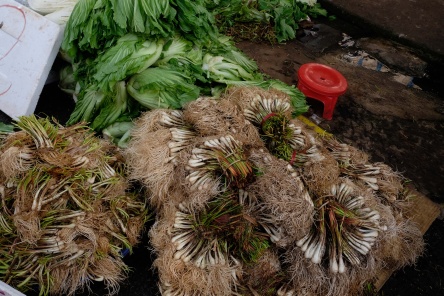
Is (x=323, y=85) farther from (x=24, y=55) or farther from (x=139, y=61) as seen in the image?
(x=24, y=55)

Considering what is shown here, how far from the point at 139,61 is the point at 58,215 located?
1.68 m

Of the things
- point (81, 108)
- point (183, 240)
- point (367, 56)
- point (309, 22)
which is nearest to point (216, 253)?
point (183, 240)

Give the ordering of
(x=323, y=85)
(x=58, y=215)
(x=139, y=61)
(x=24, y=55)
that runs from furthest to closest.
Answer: (x=323, y=85) < (x=24, y=55) < (x=139, y=61) < (x=58, y=215)

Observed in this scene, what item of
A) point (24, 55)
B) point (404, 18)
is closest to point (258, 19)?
point (404, 18)

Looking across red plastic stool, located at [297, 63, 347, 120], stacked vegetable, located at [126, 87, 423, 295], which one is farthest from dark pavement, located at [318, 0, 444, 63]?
stacked vegetable, located at [126, 87, 423, 295]

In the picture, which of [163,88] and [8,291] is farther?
[163,88]

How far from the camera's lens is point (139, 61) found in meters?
3.94

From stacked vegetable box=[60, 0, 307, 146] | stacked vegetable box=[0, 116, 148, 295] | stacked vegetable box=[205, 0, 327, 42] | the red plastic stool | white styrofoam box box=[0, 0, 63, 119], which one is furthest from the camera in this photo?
stacked vegetable box=[205, 0, 327, 42]

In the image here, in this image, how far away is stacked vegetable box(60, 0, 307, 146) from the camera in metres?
3.90

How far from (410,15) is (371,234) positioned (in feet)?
20.5

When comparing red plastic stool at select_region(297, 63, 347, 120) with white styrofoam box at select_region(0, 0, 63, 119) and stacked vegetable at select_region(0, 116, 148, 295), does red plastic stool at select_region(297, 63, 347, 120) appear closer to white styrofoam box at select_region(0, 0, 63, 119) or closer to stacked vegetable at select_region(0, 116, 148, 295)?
stacked vegetable at select_region(0, 116, 148, 295)

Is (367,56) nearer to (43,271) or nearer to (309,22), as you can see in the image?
(309,22)

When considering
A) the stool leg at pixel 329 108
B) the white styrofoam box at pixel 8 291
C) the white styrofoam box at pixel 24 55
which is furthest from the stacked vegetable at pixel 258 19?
the white styrofoam box at pixel 8 291

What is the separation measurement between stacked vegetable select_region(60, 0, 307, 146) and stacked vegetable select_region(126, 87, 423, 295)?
0.59m
